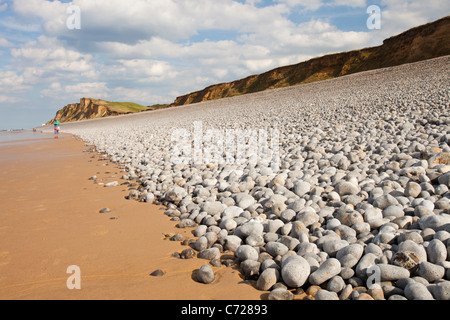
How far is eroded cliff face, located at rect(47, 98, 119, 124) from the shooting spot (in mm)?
88812

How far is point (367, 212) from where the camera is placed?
9.00 ft

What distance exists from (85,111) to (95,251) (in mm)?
106770

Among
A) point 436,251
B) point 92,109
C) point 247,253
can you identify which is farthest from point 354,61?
point 92,109

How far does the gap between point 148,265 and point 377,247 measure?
5.97 ft

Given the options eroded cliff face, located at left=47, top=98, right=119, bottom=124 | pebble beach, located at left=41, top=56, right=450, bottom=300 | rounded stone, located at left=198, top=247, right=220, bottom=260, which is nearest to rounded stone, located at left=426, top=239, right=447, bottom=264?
pebble beach, located at left=41, top=56, right=450, bottom=300

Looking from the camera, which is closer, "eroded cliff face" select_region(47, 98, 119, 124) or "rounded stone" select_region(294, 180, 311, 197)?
"rounded stone" select_region(294, 180, 311, 197)

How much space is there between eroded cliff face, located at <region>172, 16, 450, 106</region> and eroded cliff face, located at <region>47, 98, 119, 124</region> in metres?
40.6

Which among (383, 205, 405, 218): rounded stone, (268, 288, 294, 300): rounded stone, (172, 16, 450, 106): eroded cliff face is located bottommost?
(268, 288, 294, 300): rounded stone

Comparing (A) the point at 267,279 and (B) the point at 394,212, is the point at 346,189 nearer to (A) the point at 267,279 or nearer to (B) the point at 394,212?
(B) the point at 394,212

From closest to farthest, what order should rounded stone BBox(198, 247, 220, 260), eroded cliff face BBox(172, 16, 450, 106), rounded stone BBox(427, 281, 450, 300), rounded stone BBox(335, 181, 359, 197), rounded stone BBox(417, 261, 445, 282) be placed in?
rounded stone BBox(427, 281, 450, 300)
rounded stone BBox(417, 261, 445, 282)
rounded stone BBox(198, 247, 220, 260)
rounded stone BBox(335, 181, 359, 197)
eroded cliff face BBox(172, 16, 450, 106)

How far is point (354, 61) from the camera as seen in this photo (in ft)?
127

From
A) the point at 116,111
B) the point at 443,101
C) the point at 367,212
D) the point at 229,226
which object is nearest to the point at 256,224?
the point at 229,226

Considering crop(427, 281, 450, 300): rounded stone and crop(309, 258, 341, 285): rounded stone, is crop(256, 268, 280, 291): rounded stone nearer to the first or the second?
crop(309, 258, 341, 285): rounded stone

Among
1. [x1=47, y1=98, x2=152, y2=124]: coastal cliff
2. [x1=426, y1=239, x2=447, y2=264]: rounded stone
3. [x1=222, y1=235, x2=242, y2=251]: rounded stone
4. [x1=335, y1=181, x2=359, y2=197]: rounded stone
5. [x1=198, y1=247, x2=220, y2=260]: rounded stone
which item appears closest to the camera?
[x1=426, y1=239, x2=447, y2=264]: rounded stone
